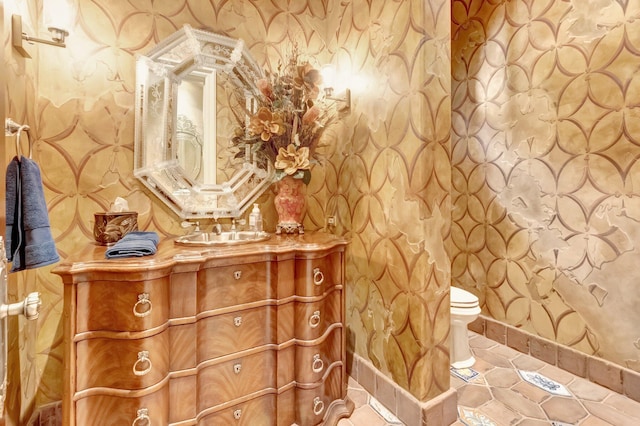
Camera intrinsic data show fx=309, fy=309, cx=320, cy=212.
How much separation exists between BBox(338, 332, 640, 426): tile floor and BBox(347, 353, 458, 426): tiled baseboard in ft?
0.14

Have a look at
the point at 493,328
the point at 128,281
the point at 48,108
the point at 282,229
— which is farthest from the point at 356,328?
the point at 48,108

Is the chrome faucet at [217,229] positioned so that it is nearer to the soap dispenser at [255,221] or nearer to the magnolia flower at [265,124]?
the soap dispenser at [255,221]

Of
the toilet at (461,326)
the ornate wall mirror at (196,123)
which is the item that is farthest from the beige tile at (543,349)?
the ornate wall mirror at (196,123)

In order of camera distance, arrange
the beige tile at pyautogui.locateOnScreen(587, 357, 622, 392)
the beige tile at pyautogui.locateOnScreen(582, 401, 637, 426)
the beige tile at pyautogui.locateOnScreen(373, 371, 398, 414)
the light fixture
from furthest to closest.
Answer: the beige tile at pyautogui.locateOnScreen(587, 357, 622, 392), the beige tile at pyautogui.locateOnScreen(373, 371, 398, 414), the beige tile at pyautogui.locateOnScreen(582, 401, 637, 426), the light fixture

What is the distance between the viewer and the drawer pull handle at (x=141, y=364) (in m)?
1.13

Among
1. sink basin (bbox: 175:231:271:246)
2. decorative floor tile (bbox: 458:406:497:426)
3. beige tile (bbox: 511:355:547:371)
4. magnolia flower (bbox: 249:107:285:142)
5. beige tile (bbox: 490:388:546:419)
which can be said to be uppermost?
magnolia flower (bbox: 249:107:285:142)

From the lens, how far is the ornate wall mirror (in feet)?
5.70

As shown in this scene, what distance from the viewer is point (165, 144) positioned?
5.85 feet

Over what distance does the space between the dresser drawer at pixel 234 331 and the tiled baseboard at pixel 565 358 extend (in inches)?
75.2

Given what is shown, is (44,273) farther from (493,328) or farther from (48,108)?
(493,328)

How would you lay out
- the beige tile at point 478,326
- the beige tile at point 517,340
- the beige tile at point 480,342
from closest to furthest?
the beige tile at point 517,340 < the beige tile at point 480,342 < the beige tile at point 478,326

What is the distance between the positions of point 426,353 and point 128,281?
1377 mm

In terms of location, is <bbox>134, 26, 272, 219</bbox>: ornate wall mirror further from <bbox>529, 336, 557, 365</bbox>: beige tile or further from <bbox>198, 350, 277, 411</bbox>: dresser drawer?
<bbox>529, 336, 557, 365</bbox>: beige tile

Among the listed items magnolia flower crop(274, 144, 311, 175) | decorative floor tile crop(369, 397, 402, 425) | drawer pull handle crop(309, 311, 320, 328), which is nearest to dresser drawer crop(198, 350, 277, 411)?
drawer pull handle crop(309, 311, 320, 328)
